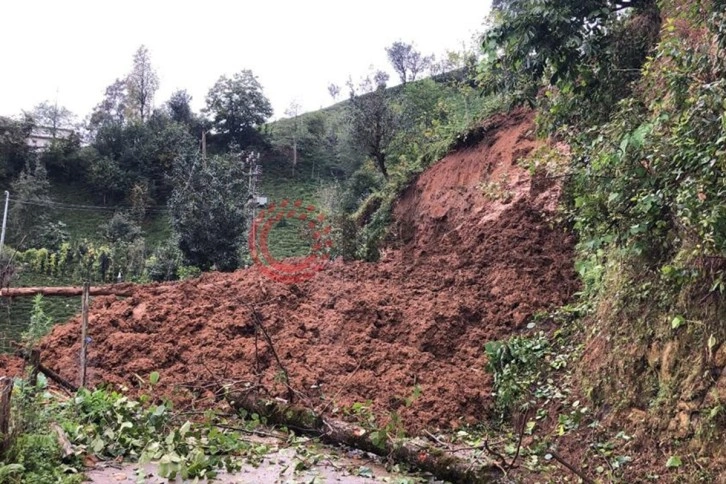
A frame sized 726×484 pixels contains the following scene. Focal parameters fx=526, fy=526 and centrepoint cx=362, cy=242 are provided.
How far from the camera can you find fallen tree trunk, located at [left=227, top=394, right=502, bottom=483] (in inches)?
154

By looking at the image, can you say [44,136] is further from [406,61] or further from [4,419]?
[4,419]

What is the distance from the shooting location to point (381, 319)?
715cm

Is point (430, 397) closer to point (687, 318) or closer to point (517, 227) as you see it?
point (687, 318)

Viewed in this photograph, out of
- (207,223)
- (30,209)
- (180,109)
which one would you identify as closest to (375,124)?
(207,223)

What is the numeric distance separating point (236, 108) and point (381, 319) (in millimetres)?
28570

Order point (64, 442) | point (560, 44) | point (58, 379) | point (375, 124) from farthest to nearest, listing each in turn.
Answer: point (375, 124) → point (58, 379) → point (560, 44) → point (64, 442)

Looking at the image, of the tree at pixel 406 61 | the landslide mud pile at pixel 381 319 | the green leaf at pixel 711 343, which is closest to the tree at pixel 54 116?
the tree at pixel 406 61

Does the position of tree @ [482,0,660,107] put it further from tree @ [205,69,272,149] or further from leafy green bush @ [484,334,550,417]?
tree @ [205,69,272,149]

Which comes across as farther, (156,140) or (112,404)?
(156,140)

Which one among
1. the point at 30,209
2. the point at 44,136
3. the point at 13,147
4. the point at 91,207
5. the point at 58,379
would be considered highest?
the point at 44,136

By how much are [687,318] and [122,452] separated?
4290 mm

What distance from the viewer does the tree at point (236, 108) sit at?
32.9 meters

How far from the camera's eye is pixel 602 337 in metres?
4.86

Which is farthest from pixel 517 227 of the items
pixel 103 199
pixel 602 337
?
pixel 103 199
